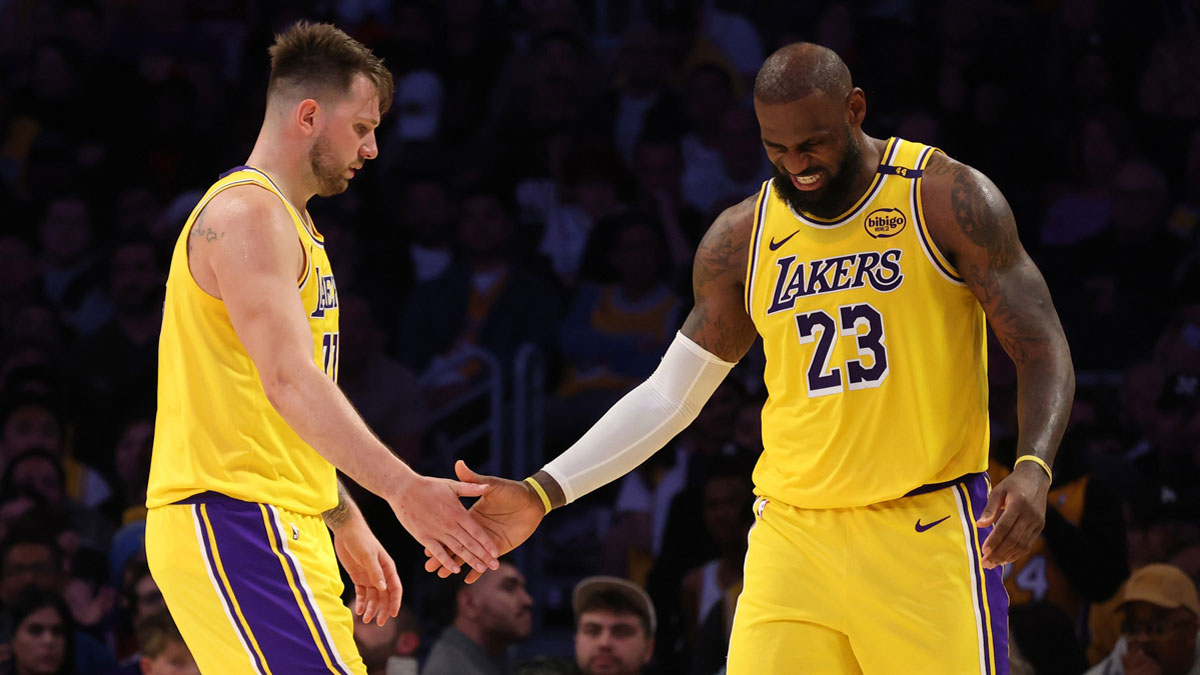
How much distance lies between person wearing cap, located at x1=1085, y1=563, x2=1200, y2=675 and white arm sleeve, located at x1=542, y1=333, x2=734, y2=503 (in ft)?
8.32

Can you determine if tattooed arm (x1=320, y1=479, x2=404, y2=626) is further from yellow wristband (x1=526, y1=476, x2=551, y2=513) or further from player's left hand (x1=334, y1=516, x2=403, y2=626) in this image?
yellow wristband (x1=526, y1=476, x2=551, y2=513)

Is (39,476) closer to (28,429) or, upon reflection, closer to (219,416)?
(28,429)

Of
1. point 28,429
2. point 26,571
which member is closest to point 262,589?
point 26,571

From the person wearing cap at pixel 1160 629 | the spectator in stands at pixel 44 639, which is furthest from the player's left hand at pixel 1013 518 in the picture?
the spectator in stands at pixel 44 639

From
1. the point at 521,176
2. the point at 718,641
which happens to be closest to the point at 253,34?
the point at 521,176

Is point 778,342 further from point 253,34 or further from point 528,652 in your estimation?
point 253,34

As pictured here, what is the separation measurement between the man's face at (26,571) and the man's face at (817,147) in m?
4.49

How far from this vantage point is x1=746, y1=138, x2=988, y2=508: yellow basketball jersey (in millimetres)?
3902

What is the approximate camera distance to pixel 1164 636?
5922 millimetres

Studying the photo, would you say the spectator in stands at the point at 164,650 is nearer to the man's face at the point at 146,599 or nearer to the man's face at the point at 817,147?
the man's face at the point at 146,599

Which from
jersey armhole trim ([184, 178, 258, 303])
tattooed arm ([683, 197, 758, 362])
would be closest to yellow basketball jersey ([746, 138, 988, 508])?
tattooed arm ([683, 197, 758, 362])

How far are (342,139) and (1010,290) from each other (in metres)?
1.89

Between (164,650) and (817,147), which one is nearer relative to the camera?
(817,147)

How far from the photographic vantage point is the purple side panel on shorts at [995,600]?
3.78 meters
